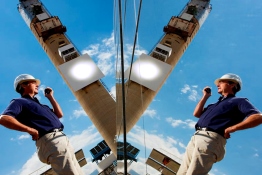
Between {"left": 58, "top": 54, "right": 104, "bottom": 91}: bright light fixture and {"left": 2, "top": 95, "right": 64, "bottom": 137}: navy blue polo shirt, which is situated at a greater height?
{"left": 58, "top": 54, "right": 104, "bottom": 91}: bright light fixture

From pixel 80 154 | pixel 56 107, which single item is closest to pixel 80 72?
pixel 80 154

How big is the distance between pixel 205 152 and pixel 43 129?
1.69 meters

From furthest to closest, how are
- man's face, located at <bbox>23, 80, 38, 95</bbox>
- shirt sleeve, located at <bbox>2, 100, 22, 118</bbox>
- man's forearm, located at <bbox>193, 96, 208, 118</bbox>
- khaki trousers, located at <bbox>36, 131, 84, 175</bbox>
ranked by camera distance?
man's face, located at <bbox>23, 80, 38, 95</bbox>
man's forearm, located at <bbox>193, 96, 208, 118</bbox>
khaki trousers, located at <bbox>36, 131, 84, 175</bbox>
shirt sleeve, located at <bbox>2, 100, 22, 118</bbox>

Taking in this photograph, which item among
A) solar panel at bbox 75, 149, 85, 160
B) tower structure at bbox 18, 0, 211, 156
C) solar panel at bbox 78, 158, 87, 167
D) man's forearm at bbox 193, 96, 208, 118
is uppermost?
tower structure at bbox 18, 0, 211, 156

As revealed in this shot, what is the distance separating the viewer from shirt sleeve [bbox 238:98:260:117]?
239 cm

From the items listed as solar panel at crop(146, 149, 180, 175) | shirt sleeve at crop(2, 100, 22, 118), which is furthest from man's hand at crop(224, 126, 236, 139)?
shirt sleeve at crop(2, 100, 22, 118)

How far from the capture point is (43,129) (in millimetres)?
2986

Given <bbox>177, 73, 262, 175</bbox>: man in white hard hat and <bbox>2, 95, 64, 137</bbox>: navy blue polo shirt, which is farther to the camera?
<bbox>2, 95, 64, 137</bbox>: navy blue polo shirt

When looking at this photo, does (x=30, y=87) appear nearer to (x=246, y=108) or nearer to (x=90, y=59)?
(x=246, y=108)

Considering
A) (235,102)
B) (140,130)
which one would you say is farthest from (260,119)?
(140,130)

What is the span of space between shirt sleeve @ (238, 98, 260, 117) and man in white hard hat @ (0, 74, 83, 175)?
1.79 metres

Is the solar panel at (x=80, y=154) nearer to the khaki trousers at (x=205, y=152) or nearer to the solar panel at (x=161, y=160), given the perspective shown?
the solar panel at (x=161, y=160)

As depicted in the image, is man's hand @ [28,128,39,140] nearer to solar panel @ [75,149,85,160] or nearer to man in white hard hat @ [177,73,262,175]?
man in white hard hat @ [177,73,262,175]

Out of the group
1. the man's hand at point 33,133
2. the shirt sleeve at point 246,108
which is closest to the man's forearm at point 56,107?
the man's hand at point 33,133
